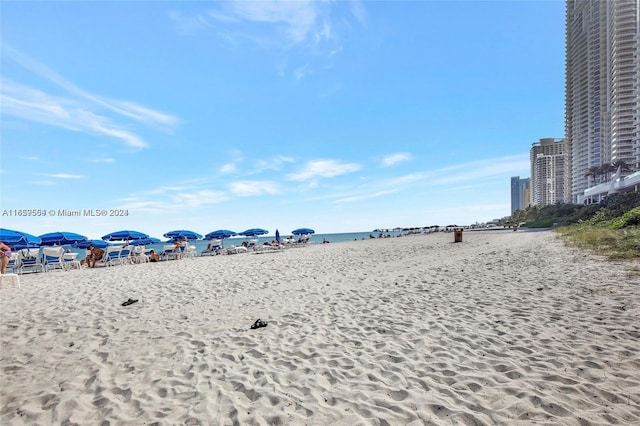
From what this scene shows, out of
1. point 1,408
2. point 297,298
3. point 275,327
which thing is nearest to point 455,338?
point 275,327

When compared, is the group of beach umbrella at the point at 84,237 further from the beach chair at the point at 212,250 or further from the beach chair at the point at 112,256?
the beach chair at the point at 112,256

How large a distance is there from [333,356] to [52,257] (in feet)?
55.9

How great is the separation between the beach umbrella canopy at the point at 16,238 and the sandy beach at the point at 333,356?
32.6ft

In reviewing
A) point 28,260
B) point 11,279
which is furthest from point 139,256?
point 11,279

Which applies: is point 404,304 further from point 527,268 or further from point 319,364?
point 527,268

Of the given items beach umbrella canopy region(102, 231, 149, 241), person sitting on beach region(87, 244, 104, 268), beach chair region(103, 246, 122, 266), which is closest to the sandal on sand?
person sitting on beach region(87, 244, 104, 268)

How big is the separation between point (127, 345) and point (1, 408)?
1499mm

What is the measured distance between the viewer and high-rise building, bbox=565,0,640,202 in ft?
204

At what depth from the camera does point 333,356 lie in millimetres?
Answer: 3971

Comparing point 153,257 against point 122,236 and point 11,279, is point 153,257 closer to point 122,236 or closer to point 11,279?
point 122,236

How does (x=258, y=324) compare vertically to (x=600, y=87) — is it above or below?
below

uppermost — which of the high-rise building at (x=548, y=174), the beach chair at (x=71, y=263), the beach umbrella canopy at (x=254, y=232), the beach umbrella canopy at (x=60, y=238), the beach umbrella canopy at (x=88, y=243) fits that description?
the high-rise building at (x=548, y=174)

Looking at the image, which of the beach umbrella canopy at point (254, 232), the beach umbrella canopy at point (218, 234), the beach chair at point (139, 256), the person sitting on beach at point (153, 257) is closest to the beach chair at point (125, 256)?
the beach chair at point (139, 256)

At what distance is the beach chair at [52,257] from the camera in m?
13.9
